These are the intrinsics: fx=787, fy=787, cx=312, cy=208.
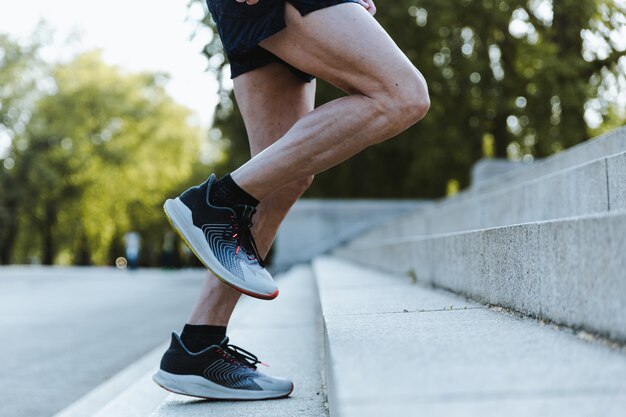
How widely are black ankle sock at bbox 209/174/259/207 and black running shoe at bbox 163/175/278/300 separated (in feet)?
0.06

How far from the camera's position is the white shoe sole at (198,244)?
7.78ft

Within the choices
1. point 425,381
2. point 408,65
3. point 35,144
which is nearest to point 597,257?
point 425,381

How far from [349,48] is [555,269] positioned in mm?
884

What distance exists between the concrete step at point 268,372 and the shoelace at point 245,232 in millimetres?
510

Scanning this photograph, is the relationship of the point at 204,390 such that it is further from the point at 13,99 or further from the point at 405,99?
the point at 13,99

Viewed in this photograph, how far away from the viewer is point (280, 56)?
2543 mm

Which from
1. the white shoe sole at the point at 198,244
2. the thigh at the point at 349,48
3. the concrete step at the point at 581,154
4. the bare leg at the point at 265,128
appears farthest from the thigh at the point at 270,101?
the concrete step at the point at 581,154

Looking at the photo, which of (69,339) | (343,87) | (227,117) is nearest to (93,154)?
(227,117)

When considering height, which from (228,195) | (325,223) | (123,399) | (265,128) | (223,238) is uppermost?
(265,128)

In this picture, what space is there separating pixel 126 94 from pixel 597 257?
126ft

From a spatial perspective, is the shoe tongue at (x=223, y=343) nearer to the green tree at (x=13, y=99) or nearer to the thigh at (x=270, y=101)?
the thigh at (x=270, y=101)

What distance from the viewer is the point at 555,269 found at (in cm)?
211

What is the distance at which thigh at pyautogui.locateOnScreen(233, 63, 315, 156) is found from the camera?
9.16 ft

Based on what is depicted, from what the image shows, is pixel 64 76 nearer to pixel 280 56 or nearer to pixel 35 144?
pixel 35 144
